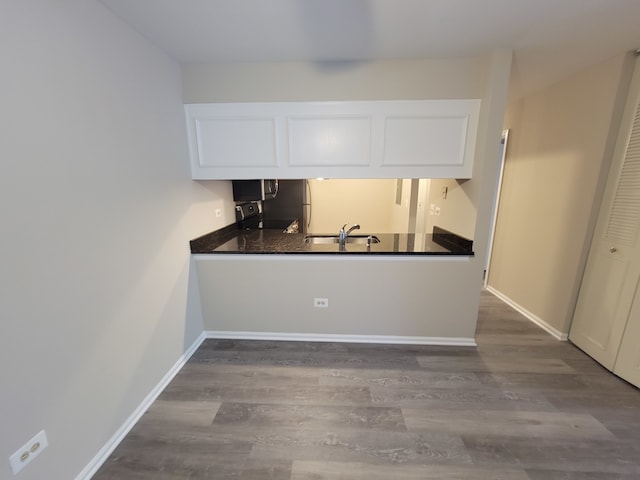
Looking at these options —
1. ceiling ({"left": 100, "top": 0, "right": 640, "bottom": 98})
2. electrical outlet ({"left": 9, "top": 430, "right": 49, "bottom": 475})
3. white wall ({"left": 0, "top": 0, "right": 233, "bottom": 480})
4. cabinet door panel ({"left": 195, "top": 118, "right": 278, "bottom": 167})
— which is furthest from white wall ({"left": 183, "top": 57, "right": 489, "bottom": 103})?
electrical outlet ({"left": 9, "top": 430, "right": 49, "bottom": 475})

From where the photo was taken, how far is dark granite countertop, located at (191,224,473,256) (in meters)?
2.27

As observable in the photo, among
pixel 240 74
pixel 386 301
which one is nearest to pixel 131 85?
pixel 240 74

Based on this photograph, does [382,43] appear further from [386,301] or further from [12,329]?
[12,329]

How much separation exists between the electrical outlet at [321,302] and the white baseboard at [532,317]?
7.57 feet

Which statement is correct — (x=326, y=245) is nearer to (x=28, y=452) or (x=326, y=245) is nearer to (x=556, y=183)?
(x=28, y=452)

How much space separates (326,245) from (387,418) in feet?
4.81

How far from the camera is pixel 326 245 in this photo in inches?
100

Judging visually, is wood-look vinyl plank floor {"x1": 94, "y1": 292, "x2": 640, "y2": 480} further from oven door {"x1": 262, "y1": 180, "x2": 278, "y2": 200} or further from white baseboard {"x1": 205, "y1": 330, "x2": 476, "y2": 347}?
oven door {"x1": 262, "y1": 180, "x2": 278, "y2": 200}

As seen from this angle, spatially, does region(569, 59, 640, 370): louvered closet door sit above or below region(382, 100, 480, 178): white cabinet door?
below

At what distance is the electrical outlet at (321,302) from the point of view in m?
2.40

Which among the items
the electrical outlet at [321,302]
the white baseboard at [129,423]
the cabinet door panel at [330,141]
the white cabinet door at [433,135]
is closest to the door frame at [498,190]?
the white cabinet door at [433,135]

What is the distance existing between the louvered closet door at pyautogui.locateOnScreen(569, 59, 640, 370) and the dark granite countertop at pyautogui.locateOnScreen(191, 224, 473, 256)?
1.09 metres

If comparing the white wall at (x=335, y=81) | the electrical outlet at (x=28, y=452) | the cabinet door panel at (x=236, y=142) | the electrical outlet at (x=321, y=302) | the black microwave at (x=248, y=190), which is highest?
the white wall at (x=335, y=81)

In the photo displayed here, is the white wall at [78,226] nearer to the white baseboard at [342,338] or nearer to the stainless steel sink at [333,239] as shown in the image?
the white baseboard at [342,338]
